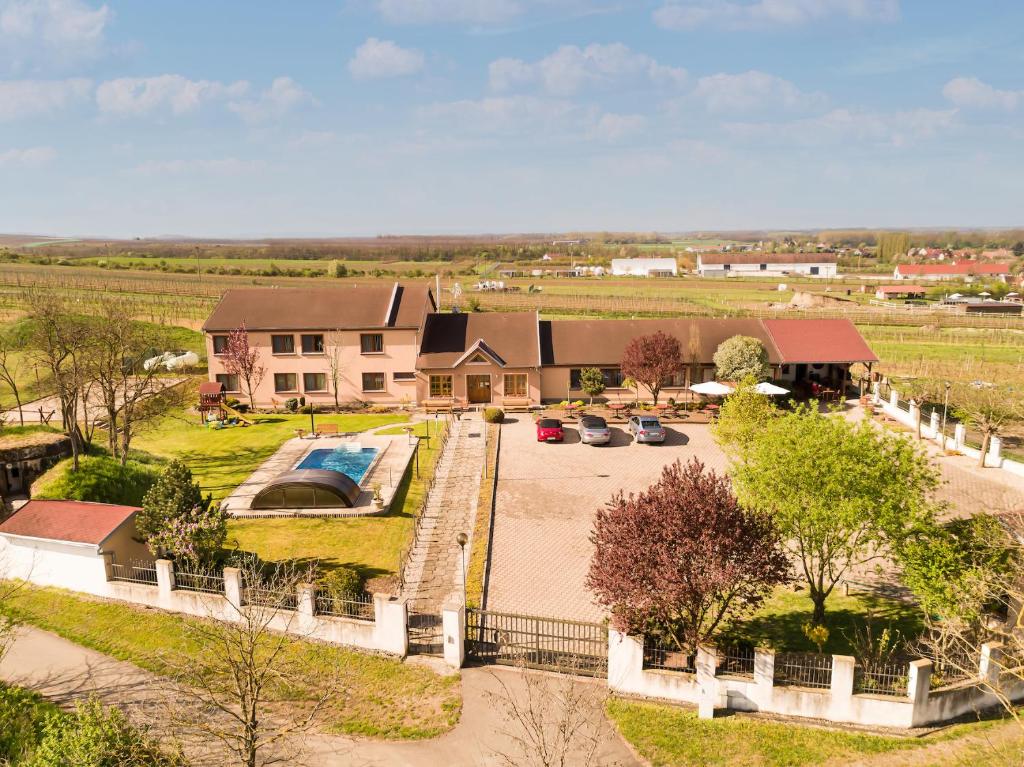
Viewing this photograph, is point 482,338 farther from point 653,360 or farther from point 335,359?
point 653,360

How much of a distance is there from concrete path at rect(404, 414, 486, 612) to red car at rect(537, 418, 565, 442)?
317cm

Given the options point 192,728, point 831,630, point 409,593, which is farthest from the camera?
point 409,593

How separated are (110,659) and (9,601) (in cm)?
525

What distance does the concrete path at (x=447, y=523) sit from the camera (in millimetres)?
21750

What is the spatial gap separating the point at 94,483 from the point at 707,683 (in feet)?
76.3

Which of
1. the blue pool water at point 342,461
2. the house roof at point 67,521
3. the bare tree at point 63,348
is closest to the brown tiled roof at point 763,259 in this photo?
the blue pool water at point 342,461

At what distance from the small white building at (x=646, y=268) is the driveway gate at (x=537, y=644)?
155m

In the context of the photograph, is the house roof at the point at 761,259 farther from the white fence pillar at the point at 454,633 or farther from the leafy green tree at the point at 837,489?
the white fence pillar at the point at 454,633

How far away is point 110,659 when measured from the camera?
1822cm

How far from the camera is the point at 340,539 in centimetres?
2598

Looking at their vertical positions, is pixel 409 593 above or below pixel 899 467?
below

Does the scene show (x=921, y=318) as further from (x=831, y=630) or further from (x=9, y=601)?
(x=9, y=601)

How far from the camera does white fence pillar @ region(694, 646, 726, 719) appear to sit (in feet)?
51.7

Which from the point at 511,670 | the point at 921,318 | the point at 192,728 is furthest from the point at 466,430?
the point at 921,318
